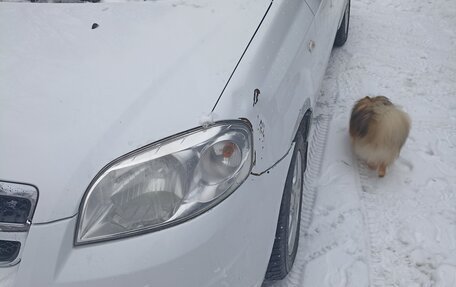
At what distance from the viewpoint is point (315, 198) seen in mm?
3230

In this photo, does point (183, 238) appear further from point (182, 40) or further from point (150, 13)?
point (150, 13)

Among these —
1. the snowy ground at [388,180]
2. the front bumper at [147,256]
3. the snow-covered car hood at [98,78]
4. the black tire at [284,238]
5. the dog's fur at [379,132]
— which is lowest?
the snowy ground at [388,180]

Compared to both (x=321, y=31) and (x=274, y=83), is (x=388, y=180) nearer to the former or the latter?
(x=321, y=31)

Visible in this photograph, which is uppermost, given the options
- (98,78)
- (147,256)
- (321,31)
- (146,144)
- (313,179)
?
(98,78)

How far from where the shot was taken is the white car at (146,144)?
1.62m

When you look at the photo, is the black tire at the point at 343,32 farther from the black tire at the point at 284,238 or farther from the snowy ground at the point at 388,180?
the black tire at the point at 284,238

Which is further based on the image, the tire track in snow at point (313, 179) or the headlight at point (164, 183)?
the tire track in snow at point (313, 179)

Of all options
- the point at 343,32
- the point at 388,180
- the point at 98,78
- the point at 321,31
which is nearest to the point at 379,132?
the point at 388,180

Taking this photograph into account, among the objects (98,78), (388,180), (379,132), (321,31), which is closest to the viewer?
(98,78)

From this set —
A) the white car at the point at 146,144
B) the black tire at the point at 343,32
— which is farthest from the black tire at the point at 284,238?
the black tire at the point at 343,32

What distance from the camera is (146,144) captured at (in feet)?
5.68

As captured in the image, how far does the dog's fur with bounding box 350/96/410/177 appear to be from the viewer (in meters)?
3.19

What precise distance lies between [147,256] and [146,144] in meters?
0.36

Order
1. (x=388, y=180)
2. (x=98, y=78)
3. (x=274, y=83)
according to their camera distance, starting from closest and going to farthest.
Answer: (x=98, y=78), (x=274, y=83), (x=388, y=180)
